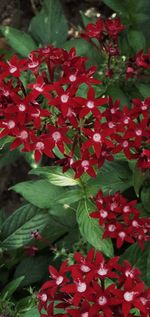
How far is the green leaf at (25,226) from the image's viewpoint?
2.36 m

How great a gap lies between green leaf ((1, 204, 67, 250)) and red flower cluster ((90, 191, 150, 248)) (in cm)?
47

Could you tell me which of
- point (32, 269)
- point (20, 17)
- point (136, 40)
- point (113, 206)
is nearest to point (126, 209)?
point (113, 206)

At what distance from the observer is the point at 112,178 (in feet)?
6.33

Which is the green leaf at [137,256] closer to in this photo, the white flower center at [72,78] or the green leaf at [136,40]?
the white flower center at [72,78]

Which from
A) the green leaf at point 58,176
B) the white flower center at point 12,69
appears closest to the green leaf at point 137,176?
the green leaf at point 58,176

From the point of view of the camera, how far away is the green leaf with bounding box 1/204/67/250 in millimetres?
2363

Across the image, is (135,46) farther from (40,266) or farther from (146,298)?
(146,298)

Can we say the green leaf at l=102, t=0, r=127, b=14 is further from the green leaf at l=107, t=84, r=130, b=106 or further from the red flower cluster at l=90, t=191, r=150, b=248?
the red flower cluster at l=90, t=191, r=150, b=248

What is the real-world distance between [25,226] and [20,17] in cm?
158

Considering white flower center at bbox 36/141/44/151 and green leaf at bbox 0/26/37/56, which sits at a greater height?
white flower center at bbox 36/141/44/151

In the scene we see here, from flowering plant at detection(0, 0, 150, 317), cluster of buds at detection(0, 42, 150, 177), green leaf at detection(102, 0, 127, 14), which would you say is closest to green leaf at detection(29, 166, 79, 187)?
flowering plant at detection(0, 0, 150, 317)

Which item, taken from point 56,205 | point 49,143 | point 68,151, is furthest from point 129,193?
point 49,143

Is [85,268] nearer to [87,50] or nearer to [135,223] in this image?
[135,223]

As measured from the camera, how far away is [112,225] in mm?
1961
